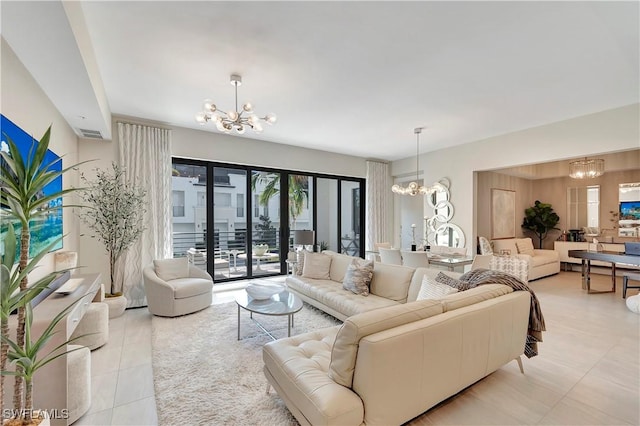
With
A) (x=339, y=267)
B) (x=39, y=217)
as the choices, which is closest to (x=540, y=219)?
(x=339, y=267)

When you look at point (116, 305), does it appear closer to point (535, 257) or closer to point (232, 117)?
point (232, 117)

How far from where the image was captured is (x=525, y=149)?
502 centimetres

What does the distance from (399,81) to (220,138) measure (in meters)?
3.48

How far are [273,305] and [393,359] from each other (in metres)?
1.84

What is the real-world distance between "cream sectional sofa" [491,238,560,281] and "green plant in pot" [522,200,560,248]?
898mm

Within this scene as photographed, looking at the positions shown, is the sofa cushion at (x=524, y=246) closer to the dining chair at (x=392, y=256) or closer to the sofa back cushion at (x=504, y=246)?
the sofa back cushion at (x=504, y=246)

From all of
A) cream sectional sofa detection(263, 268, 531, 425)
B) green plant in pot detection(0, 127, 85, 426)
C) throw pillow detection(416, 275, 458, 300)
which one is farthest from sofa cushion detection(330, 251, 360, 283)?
green plant in pot detection(0, 127, 85, 426)

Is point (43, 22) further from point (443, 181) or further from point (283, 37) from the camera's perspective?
point (443, 181)

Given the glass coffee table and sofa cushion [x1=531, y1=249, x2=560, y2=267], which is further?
sofa cushion [x1=531, y1=249, x2=560, y2=267]

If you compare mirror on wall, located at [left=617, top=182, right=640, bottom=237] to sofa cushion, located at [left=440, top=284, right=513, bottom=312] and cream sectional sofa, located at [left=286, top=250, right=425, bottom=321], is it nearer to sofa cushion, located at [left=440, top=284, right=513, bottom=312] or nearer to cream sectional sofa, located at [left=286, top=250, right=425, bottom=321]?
cream sectional sofa, located at [left=286, top=250, right=425, bottom=321]

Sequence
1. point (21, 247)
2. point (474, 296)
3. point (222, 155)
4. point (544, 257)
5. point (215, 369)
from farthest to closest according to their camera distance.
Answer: point (544, 257), point (222, 155), point (215, 369), point (474, 296), point (21, 247)

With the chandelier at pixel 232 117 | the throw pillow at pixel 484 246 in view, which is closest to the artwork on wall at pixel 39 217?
the chandelier at pixel 232 117

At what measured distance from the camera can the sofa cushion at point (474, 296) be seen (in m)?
2.05

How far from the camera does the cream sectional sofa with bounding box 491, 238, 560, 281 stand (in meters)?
6.17
